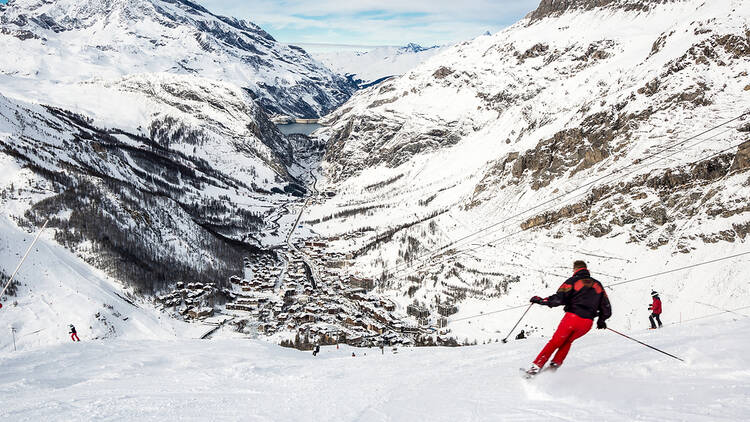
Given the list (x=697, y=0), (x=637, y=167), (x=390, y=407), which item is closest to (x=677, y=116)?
(x=637, y=167)

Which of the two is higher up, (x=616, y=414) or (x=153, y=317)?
(x=153, y=317)

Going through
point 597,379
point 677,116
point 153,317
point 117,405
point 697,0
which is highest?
point 697,0

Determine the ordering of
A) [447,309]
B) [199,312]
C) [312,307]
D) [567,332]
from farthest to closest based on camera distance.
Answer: [312,307]
[447,309]
[199,312]
[567,332]

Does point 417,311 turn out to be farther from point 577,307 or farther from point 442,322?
point 577,307

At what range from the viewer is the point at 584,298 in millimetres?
10812

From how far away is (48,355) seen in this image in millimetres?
18500

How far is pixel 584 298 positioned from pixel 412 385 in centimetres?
552

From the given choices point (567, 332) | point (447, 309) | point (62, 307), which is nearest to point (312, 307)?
point (447, 309)

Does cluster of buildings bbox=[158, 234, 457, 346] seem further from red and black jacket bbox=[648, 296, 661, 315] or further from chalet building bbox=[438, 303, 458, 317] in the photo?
red and black jacket bbox=[648, 296, 661, 315]

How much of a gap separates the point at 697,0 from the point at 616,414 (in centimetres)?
22264

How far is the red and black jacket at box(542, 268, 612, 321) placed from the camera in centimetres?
1076

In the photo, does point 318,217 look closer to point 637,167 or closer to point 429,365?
point 637,167

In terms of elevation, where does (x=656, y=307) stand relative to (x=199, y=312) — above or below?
below

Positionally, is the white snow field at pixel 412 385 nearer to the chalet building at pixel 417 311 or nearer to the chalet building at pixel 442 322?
the chalet building at pixel 442 322
